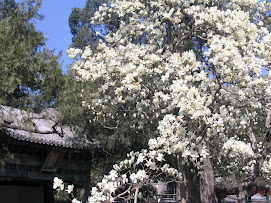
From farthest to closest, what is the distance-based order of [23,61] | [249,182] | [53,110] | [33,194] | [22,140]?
[33,194]
[53,110]
[22,140]
[23,61]
[249,182]

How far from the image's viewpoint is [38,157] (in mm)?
10367

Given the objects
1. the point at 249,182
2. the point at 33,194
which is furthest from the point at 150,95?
the point at 33,194

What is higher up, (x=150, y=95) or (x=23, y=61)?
(x=23, y=61)

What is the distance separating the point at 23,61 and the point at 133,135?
4.10m

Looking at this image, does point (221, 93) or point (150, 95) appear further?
point (150, 95)

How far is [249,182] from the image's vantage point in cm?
624

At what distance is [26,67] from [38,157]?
318cm

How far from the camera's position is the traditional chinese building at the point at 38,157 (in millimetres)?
8969

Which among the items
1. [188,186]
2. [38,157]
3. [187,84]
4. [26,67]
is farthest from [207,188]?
[26,67]

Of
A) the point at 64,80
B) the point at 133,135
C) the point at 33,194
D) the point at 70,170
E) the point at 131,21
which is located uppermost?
the point at 131,21

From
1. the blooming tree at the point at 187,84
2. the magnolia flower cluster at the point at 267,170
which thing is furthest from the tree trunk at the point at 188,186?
the magnolia flower cluster at the point at 267,170

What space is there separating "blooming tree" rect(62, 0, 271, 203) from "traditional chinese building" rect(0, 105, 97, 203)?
5.87 feet

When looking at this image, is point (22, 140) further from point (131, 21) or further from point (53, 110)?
point (131, 21)

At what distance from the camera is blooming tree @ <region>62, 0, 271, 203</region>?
5891 mm
